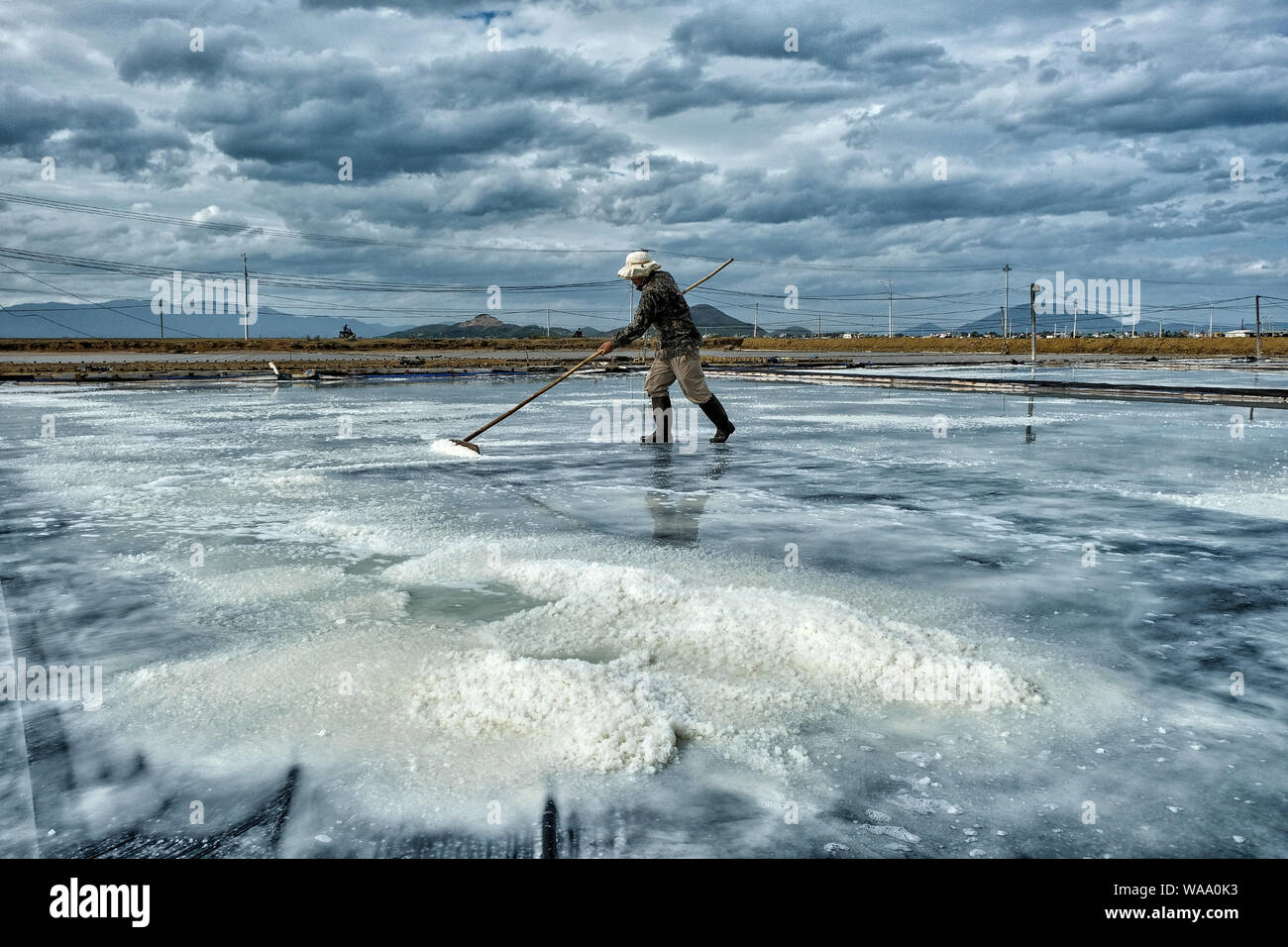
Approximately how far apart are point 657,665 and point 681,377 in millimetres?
6710

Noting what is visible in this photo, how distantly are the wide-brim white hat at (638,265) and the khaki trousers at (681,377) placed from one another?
2.93 feet

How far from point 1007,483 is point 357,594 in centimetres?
497

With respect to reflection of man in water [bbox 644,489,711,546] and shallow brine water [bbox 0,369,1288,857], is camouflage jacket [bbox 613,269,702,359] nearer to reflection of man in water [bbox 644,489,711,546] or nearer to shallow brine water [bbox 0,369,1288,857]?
shallow brine water [bbox 0,369,1288,857]

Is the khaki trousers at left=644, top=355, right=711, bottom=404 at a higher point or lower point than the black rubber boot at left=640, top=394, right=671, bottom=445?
higher

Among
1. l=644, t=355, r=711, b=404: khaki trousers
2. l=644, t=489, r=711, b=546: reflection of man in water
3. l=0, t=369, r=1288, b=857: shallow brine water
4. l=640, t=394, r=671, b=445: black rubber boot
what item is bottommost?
l=0, t=369, r=1288, b=857: shallow brine water

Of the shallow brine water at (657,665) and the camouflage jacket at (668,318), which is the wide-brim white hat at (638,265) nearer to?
the camouflage jacket at (668,318)

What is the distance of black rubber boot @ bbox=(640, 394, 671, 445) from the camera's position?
32.6 feet

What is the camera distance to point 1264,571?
4328 mm

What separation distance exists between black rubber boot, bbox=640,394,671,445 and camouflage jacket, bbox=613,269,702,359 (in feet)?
1.64

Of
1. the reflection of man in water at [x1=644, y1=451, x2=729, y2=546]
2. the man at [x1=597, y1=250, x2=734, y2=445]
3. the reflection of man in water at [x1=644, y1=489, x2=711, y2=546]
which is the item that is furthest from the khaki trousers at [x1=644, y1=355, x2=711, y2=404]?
the reflection of man in water at [x1=644, y1=489, x2=711, y2=546]

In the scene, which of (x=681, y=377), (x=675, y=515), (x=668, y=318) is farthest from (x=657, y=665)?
(x=668, y=318)

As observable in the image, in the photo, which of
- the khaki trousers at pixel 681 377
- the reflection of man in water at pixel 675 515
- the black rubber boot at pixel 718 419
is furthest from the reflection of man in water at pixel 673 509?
the black rubber boot at pixel 718 419

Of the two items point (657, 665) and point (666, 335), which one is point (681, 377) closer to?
point (666, 335)
